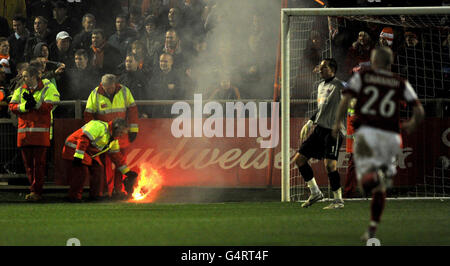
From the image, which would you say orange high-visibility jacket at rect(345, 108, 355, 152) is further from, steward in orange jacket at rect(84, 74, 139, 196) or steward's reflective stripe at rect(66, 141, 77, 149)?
steward's reflective stripe at rect(66, 141, 77, 149)

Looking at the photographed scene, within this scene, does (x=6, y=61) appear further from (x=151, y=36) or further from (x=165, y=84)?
(x=165, y=84)

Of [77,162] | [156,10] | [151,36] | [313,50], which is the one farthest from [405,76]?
[77,162]

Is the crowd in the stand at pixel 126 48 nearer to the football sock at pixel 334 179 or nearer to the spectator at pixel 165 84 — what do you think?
the spectator at pixel 165 84

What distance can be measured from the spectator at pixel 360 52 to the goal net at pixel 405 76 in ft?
0.05

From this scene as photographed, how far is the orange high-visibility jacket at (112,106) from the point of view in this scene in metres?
12.7

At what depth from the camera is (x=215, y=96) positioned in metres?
13.8

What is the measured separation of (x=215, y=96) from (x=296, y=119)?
1.50 meters

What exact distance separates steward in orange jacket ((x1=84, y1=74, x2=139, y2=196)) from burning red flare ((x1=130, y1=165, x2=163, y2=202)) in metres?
0.33

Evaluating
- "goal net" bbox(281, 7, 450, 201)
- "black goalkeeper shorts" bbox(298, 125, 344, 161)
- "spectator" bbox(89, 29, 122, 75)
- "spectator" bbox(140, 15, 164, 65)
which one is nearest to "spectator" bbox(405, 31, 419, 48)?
"goal net" bbox(281, 7, 450, 201)

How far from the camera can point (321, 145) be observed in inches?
419

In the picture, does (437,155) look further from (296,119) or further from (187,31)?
(187,31)

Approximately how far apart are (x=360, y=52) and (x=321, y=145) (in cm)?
263

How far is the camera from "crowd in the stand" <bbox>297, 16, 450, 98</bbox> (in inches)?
523
